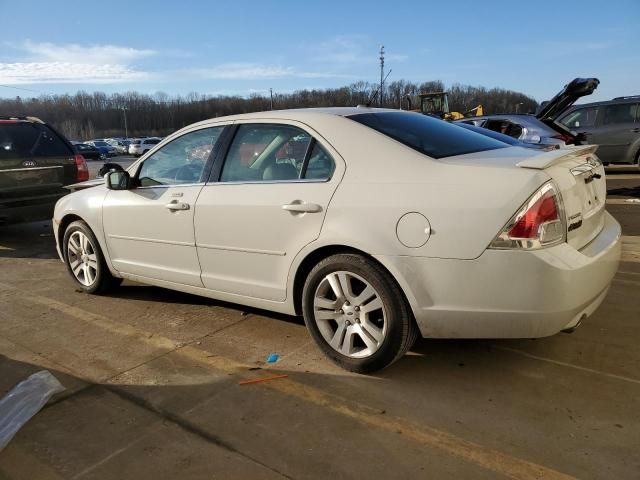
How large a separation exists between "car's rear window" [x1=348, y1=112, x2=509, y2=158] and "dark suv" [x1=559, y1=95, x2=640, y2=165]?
33.0 ft

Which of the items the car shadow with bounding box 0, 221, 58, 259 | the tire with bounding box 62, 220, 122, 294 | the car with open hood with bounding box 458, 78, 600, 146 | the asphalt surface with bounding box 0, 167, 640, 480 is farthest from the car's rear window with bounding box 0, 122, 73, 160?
the car with open hood with bounding box 458, 78, 600, 146

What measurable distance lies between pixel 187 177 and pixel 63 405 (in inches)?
72.3

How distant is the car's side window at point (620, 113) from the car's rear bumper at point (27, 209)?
11.7 meters

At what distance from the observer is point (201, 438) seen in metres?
2.63

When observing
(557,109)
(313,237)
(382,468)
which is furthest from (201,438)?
(557,109)

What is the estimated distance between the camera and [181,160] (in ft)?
13.9

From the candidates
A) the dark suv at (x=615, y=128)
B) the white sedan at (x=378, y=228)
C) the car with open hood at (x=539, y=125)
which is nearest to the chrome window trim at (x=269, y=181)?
the white sedan at (x=378, y=228)

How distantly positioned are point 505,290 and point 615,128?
11.6m

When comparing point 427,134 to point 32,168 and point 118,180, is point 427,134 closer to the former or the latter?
point 118,180

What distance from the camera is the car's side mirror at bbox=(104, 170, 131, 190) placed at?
14.4ft

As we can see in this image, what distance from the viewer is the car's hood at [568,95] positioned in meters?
11.7

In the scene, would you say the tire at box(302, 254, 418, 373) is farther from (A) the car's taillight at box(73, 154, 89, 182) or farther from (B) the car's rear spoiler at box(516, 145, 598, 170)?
(A) the car's taillight at box(73, 154, 89, 182)

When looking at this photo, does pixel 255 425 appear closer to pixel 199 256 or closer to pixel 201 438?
pixel 201 438

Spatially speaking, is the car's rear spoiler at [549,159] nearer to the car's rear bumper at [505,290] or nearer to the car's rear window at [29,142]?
the car's rear bumper at [505,290]
